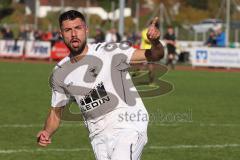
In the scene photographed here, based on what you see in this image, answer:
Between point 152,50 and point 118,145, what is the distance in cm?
92

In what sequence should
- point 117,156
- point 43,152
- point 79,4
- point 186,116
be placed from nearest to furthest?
point 117,156 → point 43,152 → point 186,116 → point 79,4

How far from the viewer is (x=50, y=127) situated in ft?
22.4

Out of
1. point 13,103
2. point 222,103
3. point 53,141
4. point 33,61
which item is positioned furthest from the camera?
point 33,61

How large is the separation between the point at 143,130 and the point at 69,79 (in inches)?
33.0

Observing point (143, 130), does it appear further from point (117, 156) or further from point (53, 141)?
point (53, 141)

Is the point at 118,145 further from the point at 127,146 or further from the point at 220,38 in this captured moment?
the point at 220,38

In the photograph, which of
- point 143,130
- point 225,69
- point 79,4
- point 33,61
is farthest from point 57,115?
point 79,4

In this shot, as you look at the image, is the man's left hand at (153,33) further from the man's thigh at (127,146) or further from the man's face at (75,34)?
the man's thigh at (127,146)

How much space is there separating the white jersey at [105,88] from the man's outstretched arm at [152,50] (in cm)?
7

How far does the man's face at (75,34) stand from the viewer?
20.1 feet

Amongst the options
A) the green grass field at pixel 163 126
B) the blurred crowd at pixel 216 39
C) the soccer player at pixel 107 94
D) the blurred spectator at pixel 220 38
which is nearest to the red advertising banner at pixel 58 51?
the blurred crowd at pixel 216 39

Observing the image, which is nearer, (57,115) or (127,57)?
(127,57)

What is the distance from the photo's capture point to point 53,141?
11.8m

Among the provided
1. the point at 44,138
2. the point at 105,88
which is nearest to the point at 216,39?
the point at 44,138
